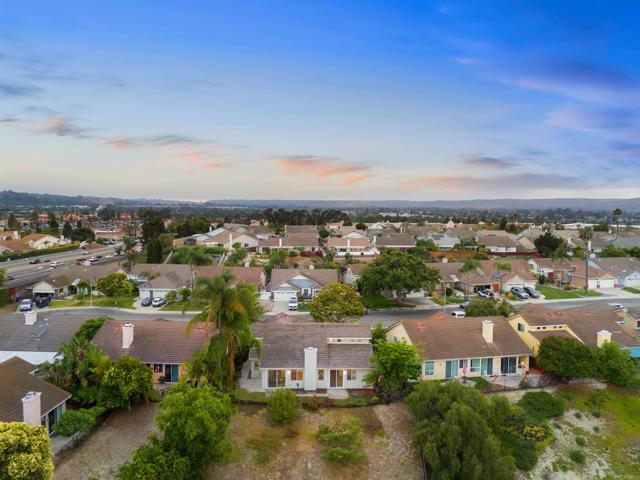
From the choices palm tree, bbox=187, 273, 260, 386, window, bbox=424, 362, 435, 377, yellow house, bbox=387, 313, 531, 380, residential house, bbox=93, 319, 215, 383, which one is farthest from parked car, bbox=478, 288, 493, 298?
palm tree, bbox=187, 273, 260, 386

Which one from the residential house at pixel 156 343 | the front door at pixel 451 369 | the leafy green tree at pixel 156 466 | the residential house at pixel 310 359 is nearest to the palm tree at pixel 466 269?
the front door at pixel 451 369

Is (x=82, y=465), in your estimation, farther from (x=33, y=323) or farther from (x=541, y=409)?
(x=541, y=409)

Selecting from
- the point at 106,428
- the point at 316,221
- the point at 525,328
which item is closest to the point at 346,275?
the point at 525,328

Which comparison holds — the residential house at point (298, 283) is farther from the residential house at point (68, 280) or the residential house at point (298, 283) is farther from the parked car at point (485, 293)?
the residential house at point (68, 280)

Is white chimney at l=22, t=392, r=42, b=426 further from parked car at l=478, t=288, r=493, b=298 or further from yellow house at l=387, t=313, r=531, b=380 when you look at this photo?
parked car at l=478, t=288, r=493, b=298

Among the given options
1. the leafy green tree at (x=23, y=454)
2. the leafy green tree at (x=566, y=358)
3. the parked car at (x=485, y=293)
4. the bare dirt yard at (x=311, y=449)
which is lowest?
the bare dirt yard at (x=311, y=449)

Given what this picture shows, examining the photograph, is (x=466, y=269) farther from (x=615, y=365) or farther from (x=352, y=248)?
(x=352, y=248)

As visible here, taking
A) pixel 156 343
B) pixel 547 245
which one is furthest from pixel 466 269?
pixel 547 245
